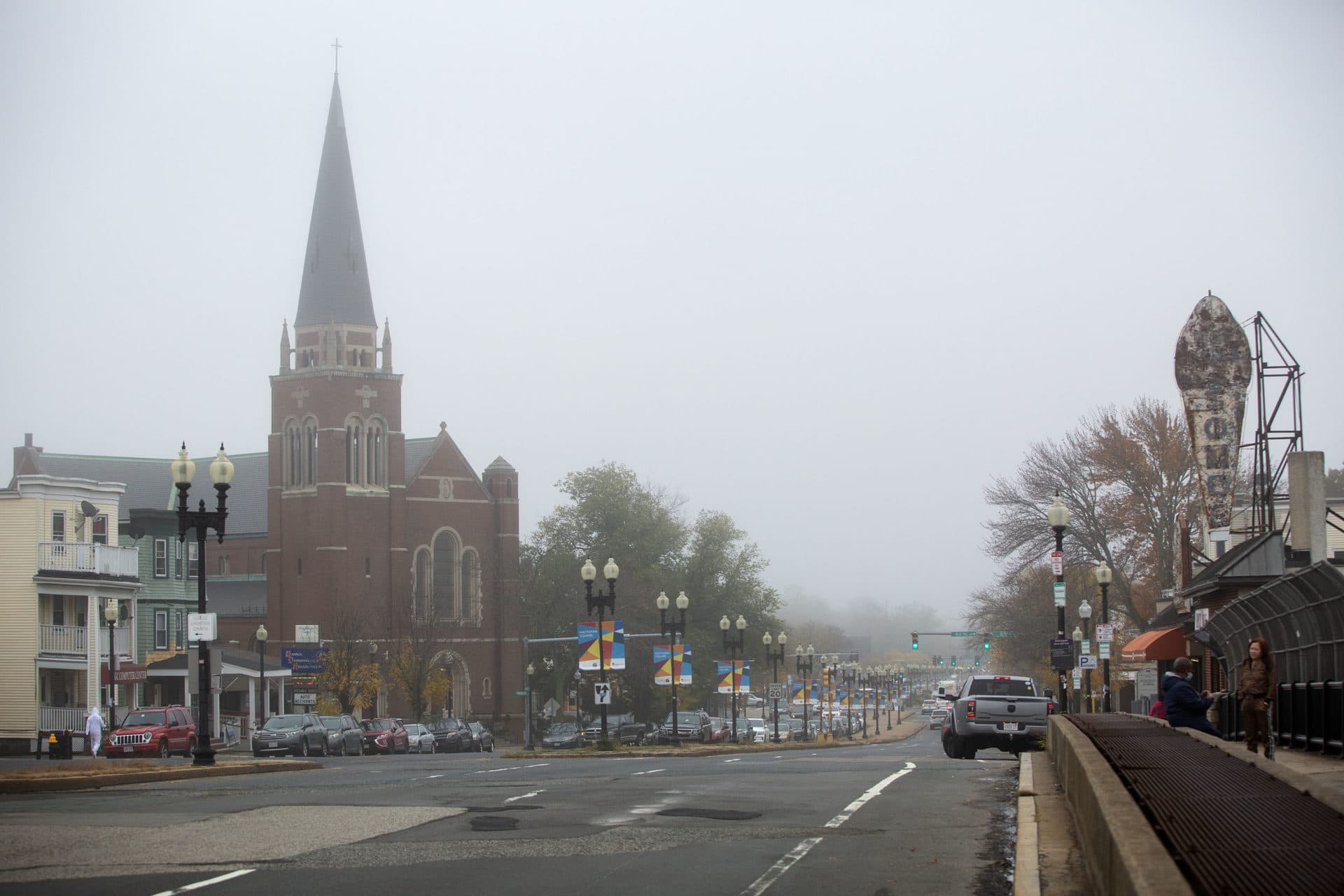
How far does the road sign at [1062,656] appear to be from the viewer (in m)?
33.8

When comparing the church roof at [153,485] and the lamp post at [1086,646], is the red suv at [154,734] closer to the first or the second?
the lamp post at [1086,646]

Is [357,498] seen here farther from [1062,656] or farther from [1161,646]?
[1062,656]

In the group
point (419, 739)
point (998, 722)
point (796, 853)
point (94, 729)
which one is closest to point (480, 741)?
point (419, 739)

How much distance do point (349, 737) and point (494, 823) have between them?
37606mm

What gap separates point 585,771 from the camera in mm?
24219

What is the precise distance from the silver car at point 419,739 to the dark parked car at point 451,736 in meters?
0.99

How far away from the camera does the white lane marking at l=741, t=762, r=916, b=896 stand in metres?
9.93

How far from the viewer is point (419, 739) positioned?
197 ft

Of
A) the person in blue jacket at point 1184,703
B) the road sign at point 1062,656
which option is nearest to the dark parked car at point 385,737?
the road sign at point 1062,656

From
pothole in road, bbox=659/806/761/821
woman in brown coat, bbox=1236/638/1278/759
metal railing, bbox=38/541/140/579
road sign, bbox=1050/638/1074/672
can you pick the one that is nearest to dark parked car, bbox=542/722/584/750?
metal railing, bbox=38/541/140/579

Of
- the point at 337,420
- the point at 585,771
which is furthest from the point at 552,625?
the point at 585,771

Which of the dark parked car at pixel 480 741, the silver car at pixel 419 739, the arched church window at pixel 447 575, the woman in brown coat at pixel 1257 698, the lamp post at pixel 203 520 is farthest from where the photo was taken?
the arched church window at pixel 447 575

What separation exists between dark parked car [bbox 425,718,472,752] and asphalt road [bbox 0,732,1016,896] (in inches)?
1712

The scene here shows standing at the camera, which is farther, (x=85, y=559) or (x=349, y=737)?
(x=85, y=559)
